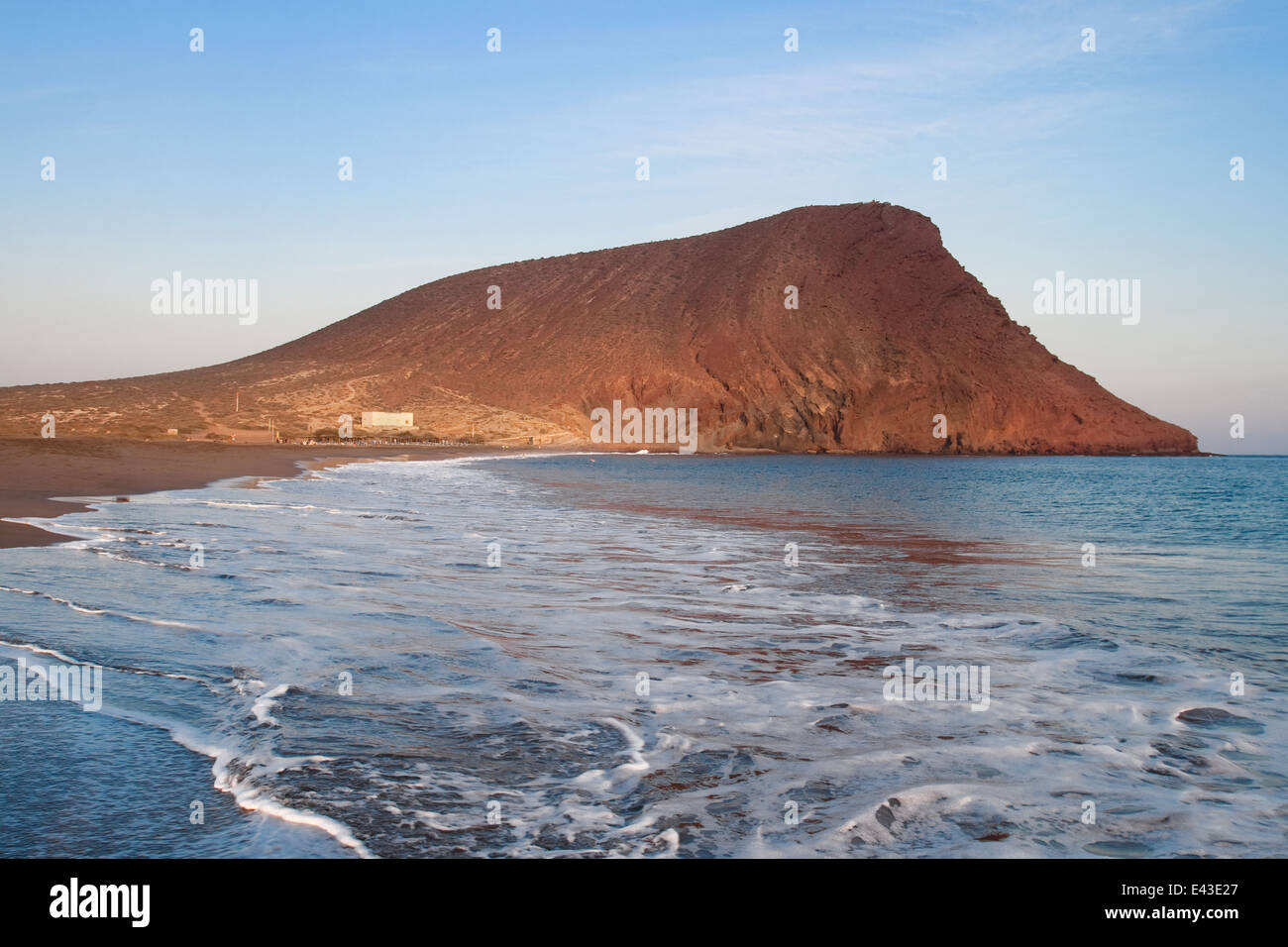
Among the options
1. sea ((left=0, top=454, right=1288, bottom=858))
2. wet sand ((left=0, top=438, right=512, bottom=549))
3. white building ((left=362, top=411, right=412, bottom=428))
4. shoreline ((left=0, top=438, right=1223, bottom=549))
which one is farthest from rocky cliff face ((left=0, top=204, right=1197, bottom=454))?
sea ((left=0, top=454, right=1288, bottom=858))

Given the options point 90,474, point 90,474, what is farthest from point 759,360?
point 90,474

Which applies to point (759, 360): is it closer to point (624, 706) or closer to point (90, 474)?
point (90, 474)

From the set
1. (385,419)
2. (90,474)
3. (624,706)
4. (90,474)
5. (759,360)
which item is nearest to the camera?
(624,706)

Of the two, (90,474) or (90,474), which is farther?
(90,474)

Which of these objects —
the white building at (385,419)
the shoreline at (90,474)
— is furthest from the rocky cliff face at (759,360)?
the shoreline at (90,474)

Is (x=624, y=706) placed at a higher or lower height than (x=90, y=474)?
lower

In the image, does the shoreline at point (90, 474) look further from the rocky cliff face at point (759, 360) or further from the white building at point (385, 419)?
the rocky cliff face at point (759, 360)
